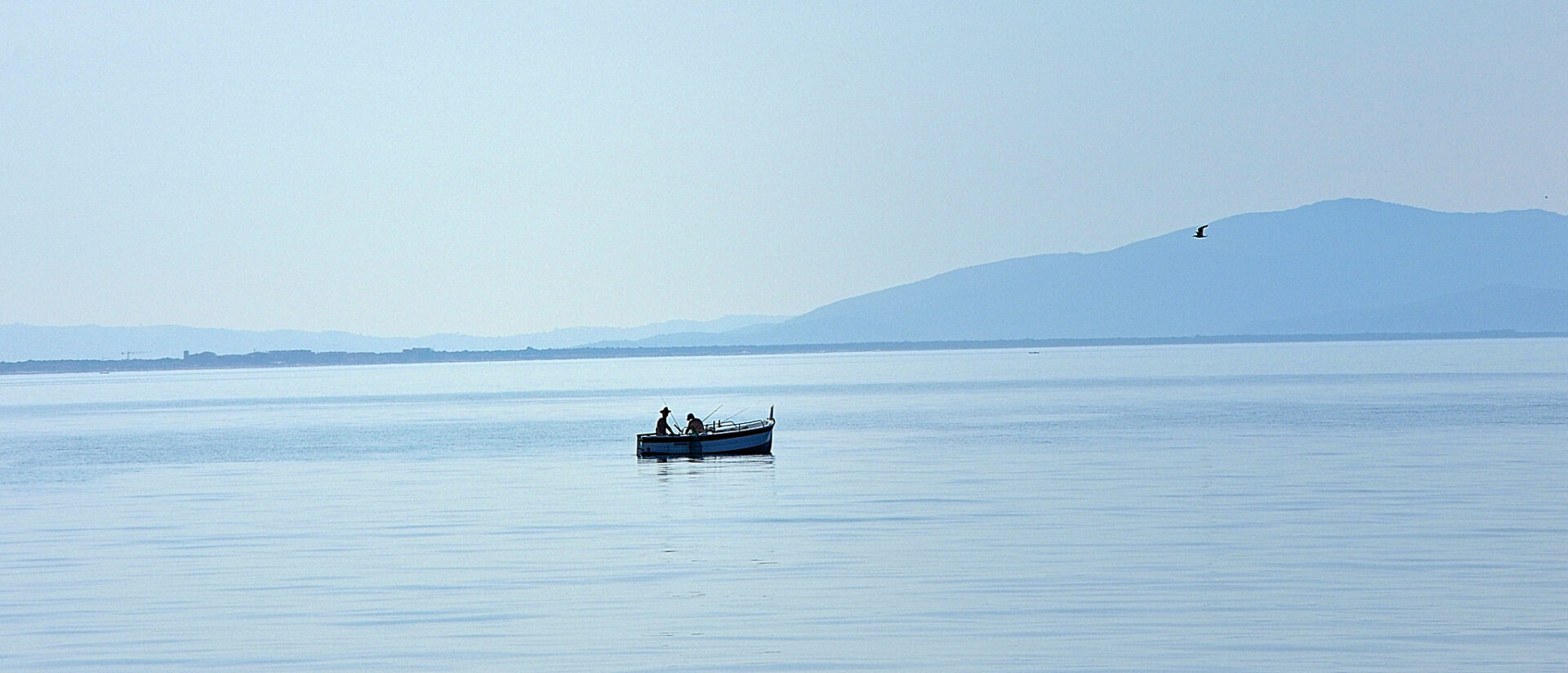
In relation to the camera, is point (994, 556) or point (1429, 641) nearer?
point (1429, 641)

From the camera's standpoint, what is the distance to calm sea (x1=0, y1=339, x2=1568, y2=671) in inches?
839

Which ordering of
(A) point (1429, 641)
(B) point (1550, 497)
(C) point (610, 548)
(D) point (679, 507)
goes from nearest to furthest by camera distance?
(A) point (1429, 641)
(C) point (610, 548)
(B) point (1550, 497)
(D) point (679, 507)

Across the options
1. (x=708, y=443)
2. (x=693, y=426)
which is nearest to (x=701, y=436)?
(x=708, y=443)

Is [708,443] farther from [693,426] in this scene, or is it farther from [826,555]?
[826,555]

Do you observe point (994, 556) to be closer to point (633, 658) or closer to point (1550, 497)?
point (633, 658)

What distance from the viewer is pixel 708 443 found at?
64312 millimetres

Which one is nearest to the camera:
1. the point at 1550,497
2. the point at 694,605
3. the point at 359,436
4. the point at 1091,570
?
the point at 694,605

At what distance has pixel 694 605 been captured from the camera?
81.7 ft

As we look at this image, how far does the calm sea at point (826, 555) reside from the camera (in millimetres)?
21312

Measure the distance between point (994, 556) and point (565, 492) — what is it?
773 inches

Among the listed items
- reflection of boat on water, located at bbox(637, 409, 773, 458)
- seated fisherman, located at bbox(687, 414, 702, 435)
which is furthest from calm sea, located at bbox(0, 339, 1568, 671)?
seated fisherman, located at bbox(687, 414, 702, 435)

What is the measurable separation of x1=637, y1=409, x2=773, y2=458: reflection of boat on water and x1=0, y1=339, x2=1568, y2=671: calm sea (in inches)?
48.1

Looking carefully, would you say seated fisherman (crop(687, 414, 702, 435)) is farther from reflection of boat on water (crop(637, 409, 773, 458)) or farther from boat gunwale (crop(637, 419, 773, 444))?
boat gunwale (crop(637, 419, 773, 444))

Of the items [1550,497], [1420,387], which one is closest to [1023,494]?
[1550,497]
